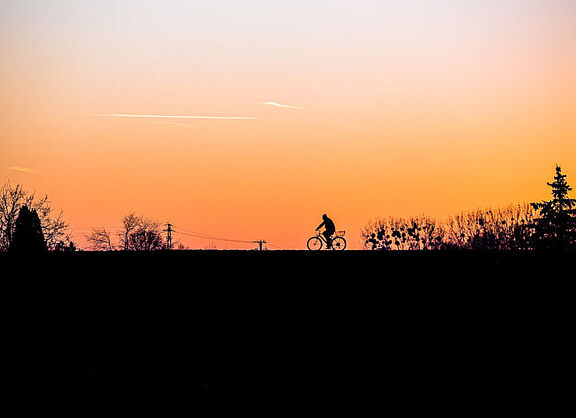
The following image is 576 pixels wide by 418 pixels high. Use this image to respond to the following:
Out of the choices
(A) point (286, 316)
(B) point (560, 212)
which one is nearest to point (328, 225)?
(A) point (286, 316)

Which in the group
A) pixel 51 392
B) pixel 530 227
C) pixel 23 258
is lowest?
pixel 51 392

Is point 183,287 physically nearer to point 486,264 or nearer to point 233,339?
point 233,339

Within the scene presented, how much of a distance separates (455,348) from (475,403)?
3028mm

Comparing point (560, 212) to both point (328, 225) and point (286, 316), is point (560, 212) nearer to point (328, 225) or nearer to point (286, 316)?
point (328, 225)

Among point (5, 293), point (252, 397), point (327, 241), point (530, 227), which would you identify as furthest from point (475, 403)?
point (530, 227)

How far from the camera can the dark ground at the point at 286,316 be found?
1877cm

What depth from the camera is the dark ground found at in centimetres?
1877

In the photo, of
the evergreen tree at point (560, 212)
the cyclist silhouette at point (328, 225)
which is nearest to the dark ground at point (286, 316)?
the cyclist silhouette at point (328, 225)

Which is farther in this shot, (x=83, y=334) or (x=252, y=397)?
(x=83, y=334)

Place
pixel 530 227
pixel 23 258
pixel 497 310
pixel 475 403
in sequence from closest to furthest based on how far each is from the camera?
pixel 475 403 → pixel 497 310 → pixel 23 258 → pixel 530 227

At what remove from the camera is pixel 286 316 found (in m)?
21.4

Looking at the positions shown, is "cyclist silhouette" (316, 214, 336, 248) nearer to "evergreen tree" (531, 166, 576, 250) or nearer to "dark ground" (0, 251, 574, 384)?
"dark ground" (0, 251, 574, 384)

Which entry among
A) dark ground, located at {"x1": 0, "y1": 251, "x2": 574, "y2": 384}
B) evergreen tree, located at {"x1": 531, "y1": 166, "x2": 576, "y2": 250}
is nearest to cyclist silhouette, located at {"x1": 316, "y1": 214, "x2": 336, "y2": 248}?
dark ground, located at {"x1": 0, "y1": 251, "x2": 574, "y2": 384}

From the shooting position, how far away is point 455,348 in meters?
20.1
